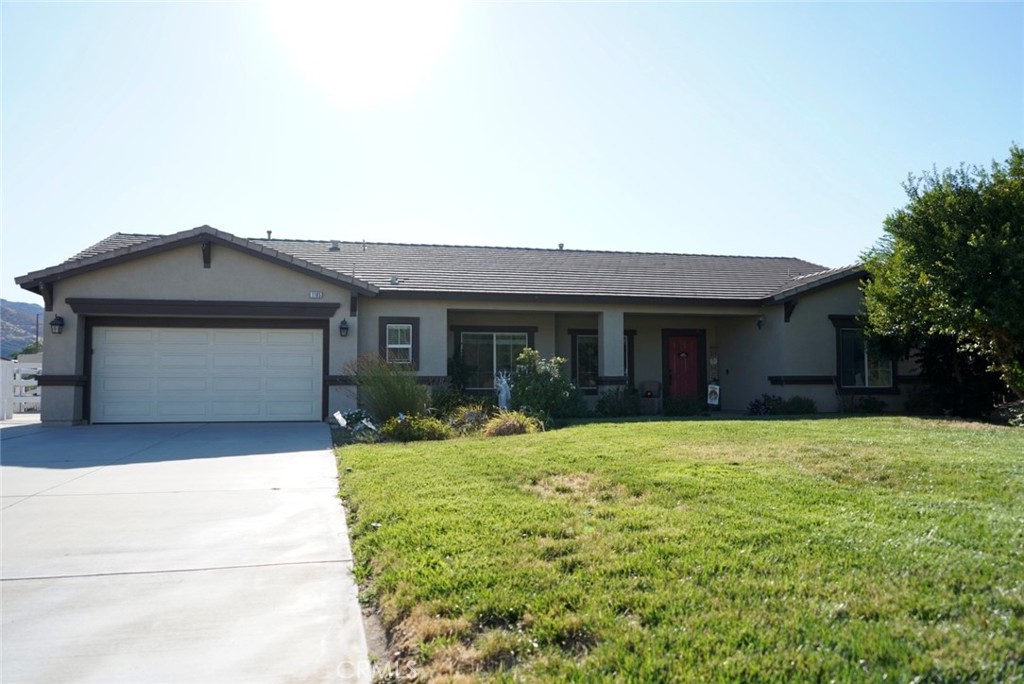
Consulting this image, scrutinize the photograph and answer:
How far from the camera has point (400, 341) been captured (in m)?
17.6

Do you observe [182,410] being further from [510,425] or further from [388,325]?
[510,425]

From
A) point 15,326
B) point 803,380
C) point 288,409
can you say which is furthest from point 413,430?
point 15,326

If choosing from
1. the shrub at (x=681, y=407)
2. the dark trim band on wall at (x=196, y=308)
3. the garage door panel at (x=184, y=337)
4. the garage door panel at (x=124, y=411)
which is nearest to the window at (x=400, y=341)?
the dark trim band on wall at (x=196, y=308)

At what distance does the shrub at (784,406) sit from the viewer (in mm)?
18062

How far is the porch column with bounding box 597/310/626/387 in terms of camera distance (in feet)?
61.0

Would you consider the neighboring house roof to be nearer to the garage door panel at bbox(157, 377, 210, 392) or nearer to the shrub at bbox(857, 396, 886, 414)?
the garage door panel at bbox(157, 377, 210, 392)

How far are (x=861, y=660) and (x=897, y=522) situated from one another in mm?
2621

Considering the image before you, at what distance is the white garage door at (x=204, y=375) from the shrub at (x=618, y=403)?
22.1ft

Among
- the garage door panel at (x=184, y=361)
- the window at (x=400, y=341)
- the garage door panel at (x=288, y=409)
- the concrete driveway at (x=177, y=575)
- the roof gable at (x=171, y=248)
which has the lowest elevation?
the concrete driveway at (x=177, y=575)

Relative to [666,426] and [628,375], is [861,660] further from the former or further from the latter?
[628,375]

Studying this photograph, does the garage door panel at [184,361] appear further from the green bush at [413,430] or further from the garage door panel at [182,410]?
the green bush at [413,430]

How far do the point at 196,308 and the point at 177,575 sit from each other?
11918 mm

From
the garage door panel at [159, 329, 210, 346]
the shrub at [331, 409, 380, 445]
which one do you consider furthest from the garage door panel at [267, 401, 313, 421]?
the garage door panel at [159, 329, 210, 346]

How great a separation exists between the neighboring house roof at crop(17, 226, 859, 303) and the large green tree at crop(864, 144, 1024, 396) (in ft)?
11.6
